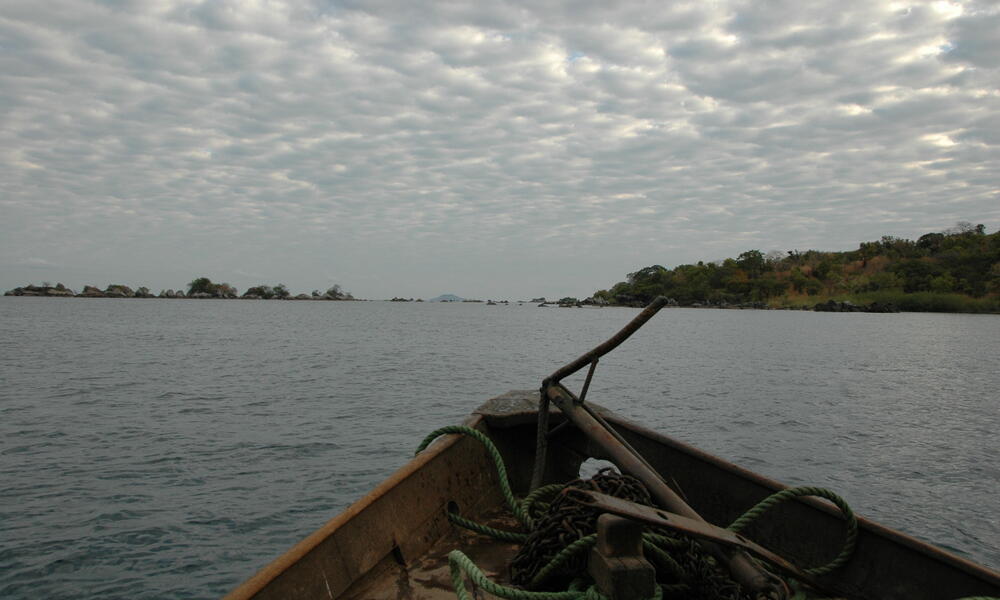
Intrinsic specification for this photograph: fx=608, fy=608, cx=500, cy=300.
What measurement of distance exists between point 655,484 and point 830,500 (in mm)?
1040

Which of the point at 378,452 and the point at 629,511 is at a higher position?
the point at 629,511

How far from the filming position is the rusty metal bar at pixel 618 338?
3758 mm

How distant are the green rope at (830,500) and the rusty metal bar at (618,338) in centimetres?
125

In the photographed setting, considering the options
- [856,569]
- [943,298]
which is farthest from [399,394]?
[943,298]

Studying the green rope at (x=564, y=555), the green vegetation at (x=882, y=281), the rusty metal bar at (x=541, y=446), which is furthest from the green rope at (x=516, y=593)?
the green vegetation at (x=882, y=281)

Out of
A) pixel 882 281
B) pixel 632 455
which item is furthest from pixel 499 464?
pixel 882 281

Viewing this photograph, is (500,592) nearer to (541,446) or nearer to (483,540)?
(483,540)

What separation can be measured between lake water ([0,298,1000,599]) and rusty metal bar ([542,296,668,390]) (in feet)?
14.8

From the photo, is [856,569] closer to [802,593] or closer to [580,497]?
[802,593]

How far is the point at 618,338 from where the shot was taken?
13.1ft

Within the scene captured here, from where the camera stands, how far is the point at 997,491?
35.3ft

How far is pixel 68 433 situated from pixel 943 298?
496 ft

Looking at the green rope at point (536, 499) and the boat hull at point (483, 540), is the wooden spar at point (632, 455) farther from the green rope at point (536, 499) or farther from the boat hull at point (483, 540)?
the boat hull at point (483, 540)

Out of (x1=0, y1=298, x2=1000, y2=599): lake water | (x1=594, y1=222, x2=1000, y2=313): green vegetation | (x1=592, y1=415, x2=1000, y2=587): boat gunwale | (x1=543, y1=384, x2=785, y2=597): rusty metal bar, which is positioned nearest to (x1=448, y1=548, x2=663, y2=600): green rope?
(x1=543, y1=384, x2=785, y2=597): rusty metal bar
